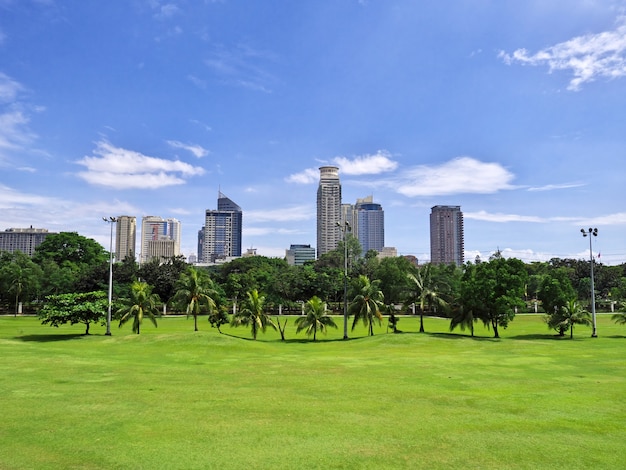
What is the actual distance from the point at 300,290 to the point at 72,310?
55792mm

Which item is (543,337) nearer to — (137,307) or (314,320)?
(314,320)

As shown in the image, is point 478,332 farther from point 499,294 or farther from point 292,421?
point 292,421

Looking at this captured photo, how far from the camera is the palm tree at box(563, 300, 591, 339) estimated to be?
44688 mm

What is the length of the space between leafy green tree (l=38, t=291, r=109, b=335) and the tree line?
0.28 ft

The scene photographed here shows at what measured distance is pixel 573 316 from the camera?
147 feet

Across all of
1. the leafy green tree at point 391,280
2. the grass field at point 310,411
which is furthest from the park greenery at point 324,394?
the leafy green tree at point 391,280

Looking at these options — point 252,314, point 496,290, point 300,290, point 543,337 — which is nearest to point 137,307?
point 252,314

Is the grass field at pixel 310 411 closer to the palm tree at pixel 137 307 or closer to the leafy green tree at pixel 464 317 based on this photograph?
the palm tree at pixel 137 307

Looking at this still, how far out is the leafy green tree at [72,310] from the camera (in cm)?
4100

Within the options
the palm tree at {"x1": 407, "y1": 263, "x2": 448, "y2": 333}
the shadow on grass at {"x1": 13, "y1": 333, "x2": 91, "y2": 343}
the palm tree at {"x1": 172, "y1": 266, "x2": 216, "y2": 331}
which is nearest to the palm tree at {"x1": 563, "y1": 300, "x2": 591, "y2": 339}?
the palm tree at {"x1": 407, "y1": 263, "x2": 448, "y2": 333}

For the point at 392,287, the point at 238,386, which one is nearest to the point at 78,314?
the point at 238,386

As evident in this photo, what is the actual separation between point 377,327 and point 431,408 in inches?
1824

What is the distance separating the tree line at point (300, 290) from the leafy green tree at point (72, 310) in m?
0.08

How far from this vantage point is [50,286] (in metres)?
90.9
